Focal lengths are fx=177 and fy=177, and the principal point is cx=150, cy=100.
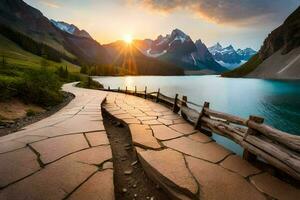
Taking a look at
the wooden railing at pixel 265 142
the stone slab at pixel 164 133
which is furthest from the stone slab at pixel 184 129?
the wooden railing at pixel 265 142

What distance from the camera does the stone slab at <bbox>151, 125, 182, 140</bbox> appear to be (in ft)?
18.8

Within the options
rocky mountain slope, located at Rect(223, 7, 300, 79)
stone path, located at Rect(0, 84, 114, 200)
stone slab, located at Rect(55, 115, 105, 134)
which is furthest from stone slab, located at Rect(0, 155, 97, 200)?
rocky mountain slope, located at Rect(223, 7, 300, 79)

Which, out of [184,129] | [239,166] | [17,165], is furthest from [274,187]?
[17,165]

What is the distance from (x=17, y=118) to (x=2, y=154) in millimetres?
7296

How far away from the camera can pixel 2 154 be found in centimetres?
410

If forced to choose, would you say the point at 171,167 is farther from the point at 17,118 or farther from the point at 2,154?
the point at 17,118

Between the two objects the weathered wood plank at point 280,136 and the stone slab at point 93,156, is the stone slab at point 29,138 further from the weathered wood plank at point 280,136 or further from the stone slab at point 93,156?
the weathered wood plank at point 280,136

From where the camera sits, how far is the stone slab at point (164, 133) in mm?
5727

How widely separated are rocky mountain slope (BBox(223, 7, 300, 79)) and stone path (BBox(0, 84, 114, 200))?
143429 millimetres

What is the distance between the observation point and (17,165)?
3.62 m

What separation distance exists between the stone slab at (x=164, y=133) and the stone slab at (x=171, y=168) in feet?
3.53

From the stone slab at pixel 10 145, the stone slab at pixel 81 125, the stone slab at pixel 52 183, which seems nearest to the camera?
the stone slab at pixel 52 183

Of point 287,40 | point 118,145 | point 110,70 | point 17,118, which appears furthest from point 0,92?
point 287,40

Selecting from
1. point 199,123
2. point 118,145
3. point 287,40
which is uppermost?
point 287,40
